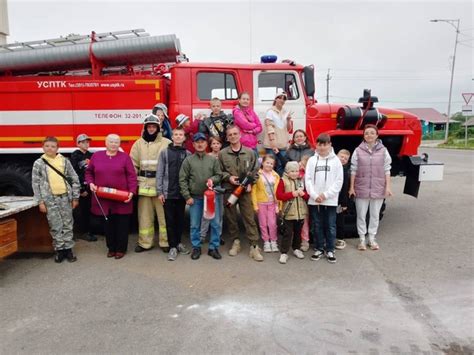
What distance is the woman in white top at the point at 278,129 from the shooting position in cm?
531

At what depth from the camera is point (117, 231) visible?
4.95 m

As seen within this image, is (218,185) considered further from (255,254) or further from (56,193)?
(56,193)

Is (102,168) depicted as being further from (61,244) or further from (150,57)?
(150,57)

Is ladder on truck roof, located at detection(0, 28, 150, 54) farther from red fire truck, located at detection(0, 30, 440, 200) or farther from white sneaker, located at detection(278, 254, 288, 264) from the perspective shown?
white sneaker, located at detection(278, 254, 288, 264)

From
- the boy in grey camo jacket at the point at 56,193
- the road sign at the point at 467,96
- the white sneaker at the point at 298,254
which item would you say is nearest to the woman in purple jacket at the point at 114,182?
the boy in grey camo jacket at the point at 56,193

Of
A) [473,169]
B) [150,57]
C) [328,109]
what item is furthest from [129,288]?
[473,169]

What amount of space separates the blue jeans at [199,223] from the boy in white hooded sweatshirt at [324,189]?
1261mm

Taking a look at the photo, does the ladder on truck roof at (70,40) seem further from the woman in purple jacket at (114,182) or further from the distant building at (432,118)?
the distant building at (432,118)

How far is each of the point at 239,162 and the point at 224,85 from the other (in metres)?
1.56

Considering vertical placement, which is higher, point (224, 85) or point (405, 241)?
point (224, 85)

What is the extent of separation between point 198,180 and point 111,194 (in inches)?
44.8

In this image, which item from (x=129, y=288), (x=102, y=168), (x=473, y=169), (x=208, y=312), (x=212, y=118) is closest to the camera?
(x=208, y=312)

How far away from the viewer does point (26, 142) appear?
18.6 ft

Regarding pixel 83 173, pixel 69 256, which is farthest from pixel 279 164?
pixel 69 256
